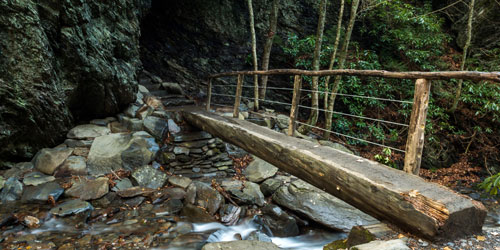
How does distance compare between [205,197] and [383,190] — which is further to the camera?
[205,197]

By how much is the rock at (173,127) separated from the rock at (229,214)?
8.50ft

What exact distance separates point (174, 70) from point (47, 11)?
493 centimetres

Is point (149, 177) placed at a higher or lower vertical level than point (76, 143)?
lower

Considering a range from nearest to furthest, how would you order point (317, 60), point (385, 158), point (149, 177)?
point (149, 177)
point (385, 158)
point (317, 60)

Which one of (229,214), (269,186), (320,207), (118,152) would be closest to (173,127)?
(118,152)

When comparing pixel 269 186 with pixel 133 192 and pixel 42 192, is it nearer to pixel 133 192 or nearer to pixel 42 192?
pixel 133 192

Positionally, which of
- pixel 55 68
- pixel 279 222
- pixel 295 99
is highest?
pixel 55 68

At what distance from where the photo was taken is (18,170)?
416 cm

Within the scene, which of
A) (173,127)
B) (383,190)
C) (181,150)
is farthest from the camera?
(173,127)

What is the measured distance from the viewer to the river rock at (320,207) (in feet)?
12.1

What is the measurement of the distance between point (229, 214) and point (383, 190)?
2331 millimetres

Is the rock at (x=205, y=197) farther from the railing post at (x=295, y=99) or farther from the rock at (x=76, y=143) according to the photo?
the rock at (x=76, y=143)

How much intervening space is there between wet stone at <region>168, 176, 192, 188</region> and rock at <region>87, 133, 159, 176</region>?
65 cm

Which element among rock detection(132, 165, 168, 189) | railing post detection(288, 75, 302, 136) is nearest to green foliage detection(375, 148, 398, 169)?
railing post detection(288, 75, 302, 136)
